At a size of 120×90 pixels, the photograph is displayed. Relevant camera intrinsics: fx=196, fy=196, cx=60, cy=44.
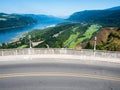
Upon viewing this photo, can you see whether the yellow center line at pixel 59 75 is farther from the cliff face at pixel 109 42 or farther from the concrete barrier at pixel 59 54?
the cliff face at pixel 109 42

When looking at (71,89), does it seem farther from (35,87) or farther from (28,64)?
(28,64)

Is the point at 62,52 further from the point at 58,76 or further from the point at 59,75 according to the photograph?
the point at 58,76

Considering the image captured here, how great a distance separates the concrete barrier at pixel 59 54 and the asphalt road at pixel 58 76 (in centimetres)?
134

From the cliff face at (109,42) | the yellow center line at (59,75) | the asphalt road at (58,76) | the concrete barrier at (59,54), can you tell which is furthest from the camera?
the cliff face at (109,42)

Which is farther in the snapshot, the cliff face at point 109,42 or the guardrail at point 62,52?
the cliff face at point 109,42

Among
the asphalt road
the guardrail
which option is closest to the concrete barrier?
the guardrail

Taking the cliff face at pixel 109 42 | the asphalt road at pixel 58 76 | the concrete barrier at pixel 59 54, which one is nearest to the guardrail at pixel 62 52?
the concrete barrier at pixel 59 54

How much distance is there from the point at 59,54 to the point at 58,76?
19.2ft

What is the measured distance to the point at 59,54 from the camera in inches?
845

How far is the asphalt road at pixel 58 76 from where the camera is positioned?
14.0m

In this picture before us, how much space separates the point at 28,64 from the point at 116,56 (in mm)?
9000

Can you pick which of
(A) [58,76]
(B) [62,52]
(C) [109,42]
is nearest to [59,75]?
(A) [58,76]

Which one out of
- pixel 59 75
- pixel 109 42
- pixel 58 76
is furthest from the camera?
pixel 109 42

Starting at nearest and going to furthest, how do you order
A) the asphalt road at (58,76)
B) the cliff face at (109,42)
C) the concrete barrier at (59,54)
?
1. the asphalt road at (58,76)
2. the concrete barrier at (59,54)
3. the cliff face at (109,42)
